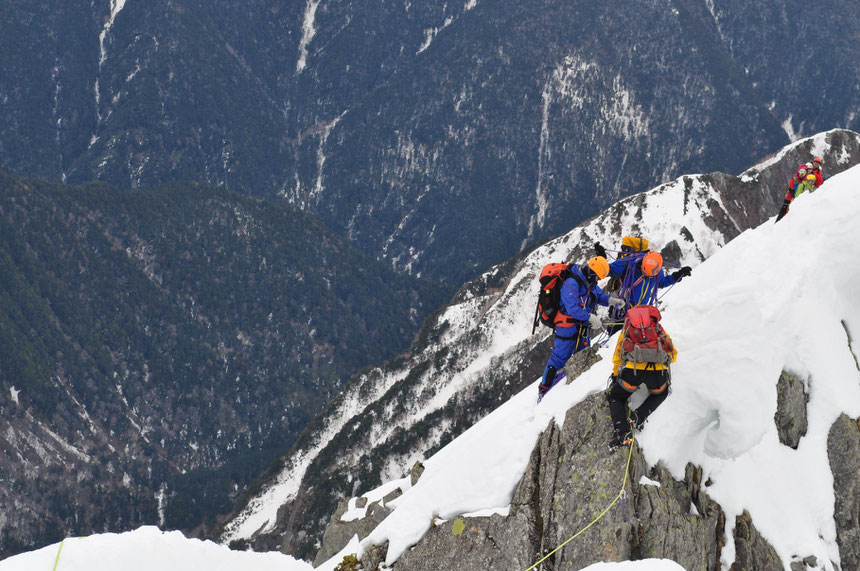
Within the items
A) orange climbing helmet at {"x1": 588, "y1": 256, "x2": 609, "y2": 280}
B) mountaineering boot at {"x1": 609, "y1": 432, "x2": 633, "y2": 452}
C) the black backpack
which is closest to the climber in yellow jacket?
mountaineering boot at {"x1": 609, "y1": 432, "x2": 633, "y2": 452}

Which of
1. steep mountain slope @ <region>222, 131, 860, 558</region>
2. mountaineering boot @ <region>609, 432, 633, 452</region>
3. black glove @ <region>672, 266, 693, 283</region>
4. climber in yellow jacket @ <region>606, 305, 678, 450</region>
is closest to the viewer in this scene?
climber in yellow jacket @ <region>606, 305, 678, 450</region>

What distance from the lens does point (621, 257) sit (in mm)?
24531

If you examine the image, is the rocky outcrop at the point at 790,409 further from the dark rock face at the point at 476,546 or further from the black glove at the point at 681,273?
the dark rock face at the point at 476,546

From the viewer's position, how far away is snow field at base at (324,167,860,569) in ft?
62.3

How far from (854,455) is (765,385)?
3.14 metres

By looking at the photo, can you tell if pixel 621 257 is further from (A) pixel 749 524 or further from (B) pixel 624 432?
(A) pixel 749 524

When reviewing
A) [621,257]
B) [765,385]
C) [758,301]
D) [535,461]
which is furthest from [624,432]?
[621,257]

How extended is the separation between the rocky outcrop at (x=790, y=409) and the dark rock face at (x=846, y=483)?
0.85 m

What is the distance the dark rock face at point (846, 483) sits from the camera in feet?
61.2

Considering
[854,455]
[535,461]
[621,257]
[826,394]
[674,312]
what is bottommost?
[854,455]

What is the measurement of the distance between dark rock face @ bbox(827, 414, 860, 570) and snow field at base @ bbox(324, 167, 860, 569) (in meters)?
0.21

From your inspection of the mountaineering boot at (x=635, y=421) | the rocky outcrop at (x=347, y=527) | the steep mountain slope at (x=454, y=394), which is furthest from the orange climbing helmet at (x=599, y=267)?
the steep mountain slope at (x=454, y=394)

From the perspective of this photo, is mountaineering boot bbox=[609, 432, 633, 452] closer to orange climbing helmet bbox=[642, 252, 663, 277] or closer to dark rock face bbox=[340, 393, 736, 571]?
dark rock face bbox=[340, 393, 736, 571]

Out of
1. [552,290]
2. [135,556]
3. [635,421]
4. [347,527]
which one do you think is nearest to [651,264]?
[552,290]
